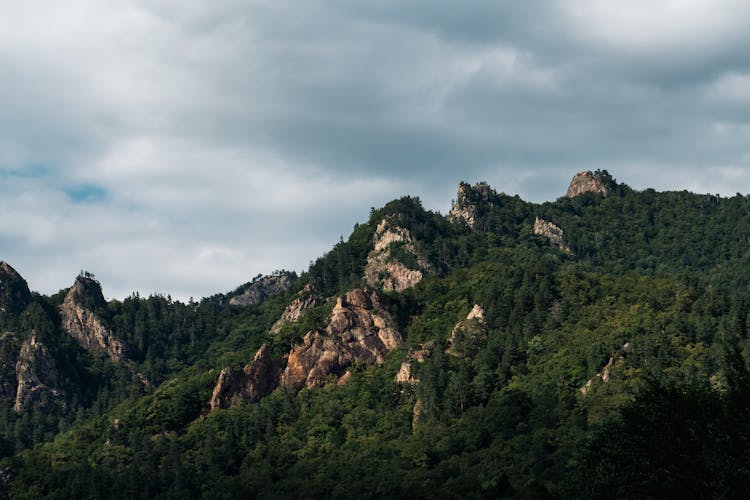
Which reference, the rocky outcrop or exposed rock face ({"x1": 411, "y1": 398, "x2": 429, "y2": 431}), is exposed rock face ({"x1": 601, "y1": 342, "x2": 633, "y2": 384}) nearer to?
the rocky outcrop

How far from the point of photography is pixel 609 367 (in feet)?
568

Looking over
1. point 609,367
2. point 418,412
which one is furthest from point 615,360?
point 418,412

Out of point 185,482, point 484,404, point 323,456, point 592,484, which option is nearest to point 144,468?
point 185,482

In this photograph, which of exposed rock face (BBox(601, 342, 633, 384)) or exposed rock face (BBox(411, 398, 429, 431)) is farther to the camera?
exposed rock face (BBox(411, 398, 429, 431))

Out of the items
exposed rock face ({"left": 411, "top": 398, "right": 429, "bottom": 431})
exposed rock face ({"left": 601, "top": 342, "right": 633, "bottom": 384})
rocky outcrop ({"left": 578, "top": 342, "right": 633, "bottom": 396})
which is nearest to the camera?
rocky outcrop ({"left": 578, "top": 342, "right": 633, "bottom": 396})

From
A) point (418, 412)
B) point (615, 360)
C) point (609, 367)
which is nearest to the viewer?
point (609, 367)

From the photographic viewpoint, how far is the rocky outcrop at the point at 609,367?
564 feet

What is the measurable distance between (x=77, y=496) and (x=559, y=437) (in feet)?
290

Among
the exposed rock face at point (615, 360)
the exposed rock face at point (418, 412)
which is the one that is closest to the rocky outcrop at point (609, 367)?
the exposed rock face at point (615, 360)

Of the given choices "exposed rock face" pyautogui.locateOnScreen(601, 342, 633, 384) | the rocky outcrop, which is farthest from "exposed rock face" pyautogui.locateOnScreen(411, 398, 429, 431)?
"exposed rock face" pyautogui.locateOnScreen(601, 342, 633, 384)

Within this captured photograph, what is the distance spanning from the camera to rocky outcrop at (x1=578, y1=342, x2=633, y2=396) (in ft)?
564

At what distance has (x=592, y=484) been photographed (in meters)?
87.4

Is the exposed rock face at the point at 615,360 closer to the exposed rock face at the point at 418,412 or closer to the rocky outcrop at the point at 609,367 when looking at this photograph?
the rocky outcrop at the point at 609,367

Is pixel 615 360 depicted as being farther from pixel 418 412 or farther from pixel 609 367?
pixel 418 412
